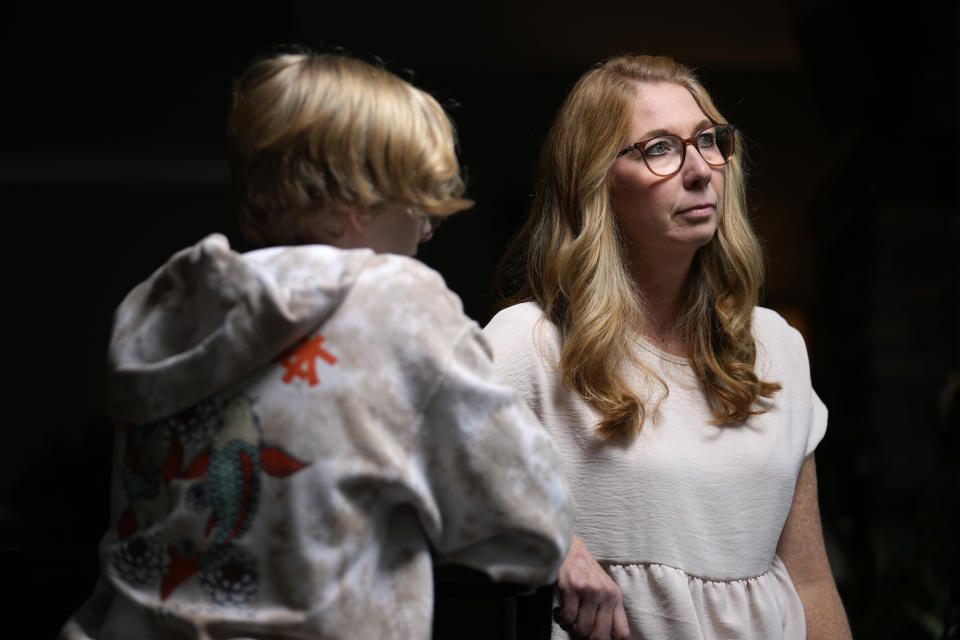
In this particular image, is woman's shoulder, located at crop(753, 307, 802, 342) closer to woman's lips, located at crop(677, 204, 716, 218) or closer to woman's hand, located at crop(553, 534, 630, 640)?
woman's lips, located at crop(677, 204, 716, 218)

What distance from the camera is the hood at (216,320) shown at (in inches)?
40.4

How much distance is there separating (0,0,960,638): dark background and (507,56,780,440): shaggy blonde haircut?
1.99m

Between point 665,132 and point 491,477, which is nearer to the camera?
point 491,477

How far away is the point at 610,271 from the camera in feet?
5.48

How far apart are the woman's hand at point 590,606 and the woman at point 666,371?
0.01 meters

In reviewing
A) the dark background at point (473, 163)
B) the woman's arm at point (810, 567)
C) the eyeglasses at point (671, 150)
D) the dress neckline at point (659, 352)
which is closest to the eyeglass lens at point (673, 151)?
the eyeglasses at point (671, 150)

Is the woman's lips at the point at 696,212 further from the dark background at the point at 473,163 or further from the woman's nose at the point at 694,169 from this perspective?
the dark background at the point at 473,163

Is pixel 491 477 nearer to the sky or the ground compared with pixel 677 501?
nearer to the sky

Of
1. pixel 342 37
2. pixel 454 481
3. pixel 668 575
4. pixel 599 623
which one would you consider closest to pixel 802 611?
pixel 668 575

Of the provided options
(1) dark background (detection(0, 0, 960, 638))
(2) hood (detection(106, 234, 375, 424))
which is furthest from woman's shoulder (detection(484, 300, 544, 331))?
(1) dark background (detection(0, 0, 960, 638))

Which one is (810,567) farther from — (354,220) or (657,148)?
(354,220)

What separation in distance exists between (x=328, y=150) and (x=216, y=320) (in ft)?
0.68

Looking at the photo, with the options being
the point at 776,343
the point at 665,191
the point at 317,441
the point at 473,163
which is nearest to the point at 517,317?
the point at 665,191

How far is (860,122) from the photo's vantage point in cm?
436
